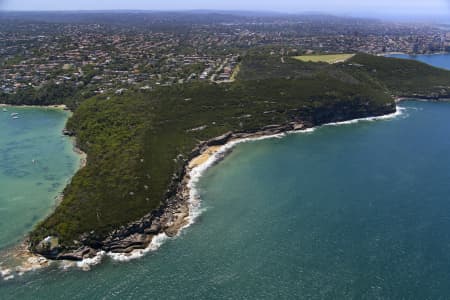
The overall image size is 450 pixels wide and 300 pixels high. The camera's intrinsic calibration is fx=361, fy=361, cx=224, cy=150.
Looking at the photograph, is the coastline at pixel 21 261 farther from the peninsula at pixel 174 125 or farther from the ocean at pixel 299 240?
the ocean at pixel 299 240

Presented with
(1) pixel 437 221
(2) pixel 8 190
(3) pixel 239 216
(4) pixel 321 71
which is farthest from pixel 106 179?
(4) pixel 321 71

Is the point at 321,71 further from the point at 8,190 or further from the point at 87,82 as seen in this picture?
the point at 8,190

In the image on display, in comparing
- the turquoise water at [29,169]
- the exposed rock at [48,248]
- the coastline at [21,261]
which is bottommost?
the coastline at [21,261]

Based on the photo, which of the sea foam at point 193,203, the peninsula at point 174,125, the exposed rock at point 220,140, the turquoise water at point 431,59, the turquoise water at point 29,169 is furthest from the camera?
the turquoise water at point 431,59

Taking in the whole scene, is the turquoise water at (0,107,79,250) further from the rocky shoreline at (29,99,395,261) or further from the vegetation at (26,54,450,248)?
the rocky shoreline at (29,99,395,261)

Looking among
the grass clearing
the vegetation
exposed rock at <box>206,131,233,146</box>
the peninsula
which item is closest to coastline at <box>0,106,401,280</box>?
the peninsula

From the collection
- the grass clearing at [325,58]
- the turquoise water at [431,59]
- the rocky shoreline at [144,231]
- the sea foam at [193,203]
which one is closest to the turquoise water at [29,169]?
the rocky shoreline at [144,231]
